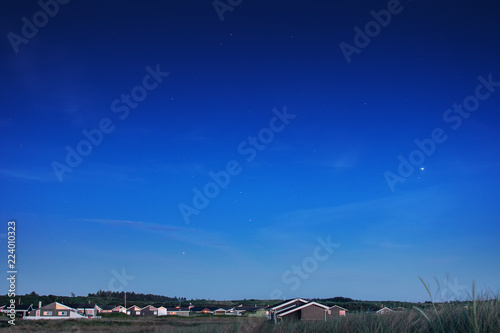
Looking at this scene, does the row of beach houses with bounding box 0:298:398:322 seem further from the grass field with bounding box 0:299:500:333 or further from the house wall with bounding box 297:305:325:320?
the grass field with bounding box 0:299:500:333

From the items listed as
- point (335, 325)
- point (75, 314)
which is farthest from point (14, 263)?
point (75, 314)

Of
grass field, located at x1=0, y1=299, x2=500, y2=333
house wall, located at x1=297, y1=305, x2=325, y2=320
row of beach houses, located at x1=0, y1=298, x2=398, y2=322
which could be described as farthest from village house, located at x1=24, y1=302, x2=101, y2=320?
grass field, located at x1=0, y1=299, x2=500, y2=333

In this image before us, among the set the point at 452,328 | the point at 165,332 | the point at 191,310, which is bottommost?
the point at 191,310

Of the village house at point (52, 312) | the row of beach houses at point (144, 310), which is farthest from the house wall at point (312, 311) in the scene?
the village house at point (52, 312)

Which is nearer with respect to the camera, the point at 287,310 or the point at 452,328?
the point at 452,328

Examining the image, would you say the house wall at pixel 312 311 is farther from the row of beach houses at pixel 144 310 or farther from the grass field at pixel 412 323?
the grass field at pixel 412 323

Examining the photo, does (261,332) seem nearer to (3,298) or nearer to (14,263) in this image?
(14,263)

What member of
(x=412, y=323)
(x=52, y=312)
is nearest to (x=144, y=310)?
(x=52, y=312)

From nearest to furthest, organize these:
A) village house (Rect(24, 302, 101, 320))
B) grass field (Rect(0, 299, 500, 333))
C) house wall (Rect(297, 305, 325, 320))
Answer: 1. grass field (Rect(0, 299, 500, 333))
2. house wall (Rect(297, 305, 325, 320))
3. village house (Rect(24, 302, 101, 320))

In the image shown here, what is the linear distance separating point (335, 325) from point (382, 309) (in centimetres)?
131

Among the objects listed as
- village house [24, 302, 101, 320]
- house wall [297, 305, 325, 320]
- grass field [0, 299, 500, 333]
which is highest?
grass field [0, 299, 500, 333]

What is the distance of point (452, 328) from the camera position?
15.5 ft

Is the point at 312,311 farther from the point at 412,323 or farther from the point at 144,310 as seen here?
the point at 144,310

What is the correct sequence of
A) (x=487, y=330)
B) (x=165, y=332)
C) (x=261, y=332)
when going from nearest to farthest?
(x=487, y=330) → (x=261, y=332) → (x=165, y=332)
